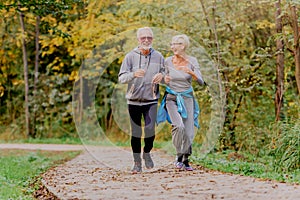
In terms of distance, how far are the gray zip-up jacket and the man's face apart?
4.7 inches

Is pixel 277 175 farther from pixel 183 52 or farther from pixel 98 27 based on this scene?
pixel 98 27

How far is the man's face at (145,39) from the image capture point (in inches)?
270

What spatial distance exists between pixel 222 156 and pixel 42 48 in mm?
8384

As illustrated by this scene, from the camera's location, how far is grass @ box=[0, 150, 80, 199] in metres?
6.60

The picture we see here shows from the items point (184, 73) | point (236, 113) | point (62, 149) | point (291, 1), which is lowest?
point (62, 149)

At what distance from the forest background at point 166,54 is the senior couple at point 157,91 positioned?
115cm

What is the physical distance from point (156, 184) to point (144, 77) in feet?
4.18

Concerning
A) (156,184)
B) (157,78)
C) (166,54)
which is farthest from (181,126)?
(166,54)

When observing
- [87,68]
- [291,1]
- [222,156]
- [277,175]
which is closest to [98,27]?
[87,68]

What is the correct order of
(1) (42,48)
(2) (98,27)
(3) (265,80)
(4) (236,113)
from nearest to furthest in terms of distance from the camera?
A: (4) (236,113) < (3) (265,80) < (2) (98,27) < (1) (42,48)

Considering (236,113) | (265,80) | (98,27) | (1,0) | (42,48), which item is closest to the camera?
(1,0)

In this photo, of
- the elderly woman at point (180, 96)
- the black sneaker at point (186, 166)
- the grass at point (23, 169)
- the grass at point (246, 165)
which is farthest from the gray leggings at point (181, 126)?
the grass at point (23, 169)

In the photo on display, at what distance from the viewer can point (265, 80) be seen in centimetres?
1162

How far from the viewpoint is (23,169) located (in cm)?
898
